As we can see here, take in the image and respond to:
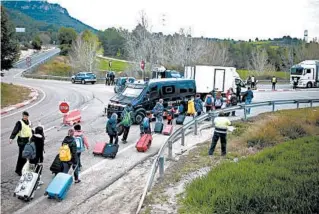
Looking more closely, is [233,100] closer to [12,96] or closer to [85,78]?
[12,96]

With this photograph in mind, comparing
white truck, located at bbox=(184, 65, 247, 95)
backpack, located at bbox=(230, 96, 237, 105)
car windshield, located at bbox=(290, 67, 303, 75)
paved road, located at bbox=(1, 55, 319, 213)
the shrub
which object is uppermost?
car windshield, located at bbox=(290, 67, 303, 75)

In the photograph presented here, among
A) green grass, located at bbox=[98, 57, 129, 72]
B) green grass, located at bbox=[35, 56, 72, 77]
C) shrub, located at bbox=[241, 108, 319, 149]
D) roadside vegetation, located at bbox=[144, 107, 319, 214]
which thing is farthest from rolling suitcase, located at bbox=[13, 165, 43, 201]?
green grass, located at bbox=[98, 57, 129, 72]

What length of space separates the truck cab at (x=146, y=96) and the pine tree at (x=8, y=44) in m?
13.4

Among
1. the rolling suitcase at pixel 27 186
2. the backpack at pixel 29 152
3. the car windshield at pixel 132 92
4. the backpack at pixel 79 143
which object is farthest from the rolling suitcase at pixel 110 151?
the car windshield at pixel 132 92

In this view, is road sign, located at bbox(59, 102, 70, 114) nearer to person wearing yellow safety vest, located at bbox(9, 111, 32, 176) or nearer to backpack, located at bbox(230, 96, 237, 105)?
person wearing yellow safety vest, located at bbox(9, 111, 32, 176)

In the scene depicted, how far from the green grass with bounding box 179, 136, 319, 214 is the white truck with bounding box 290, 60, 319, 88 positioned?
3853 centimetres

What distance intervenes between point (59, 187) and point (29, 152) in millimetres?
1369

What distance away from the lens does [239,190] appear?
27.4ft

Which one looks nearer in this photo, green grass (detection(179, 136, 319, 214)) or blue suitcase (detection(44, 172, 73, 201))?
green grass (detection(179, 136, 319, 214))

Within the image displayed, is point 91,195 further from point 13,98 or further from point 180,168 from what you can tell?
point 13,98

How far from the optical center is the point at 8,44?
29000 mm

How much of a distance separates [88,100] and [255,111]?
524 inches

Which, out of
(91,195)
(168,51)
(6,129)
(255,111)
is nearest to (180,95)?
(255,111)

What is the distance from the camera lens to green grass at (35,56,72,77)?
220 feet
